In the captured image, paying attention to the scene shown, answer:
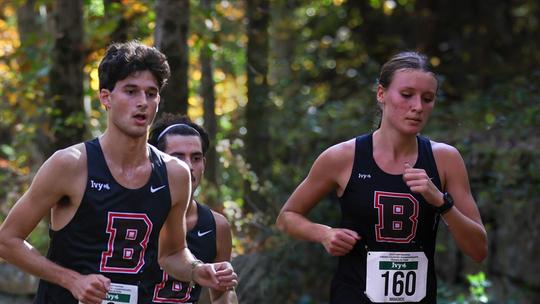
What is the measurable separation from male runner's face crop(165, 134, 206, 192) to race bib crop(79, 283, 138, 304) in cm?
108

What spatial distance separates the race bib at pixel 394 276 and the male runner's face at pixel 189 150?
1052mm

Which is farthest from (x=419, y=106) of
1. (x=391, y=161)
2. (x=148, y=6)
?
(x=148, y=6)

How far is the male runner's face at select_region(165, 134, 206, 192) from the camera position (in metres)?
5.35

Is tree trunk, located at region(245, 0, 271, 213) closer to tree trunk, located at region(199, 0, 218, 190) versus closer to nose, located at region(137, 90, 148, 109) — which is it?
tree trunk, located at region(199, 0, 218, 190)

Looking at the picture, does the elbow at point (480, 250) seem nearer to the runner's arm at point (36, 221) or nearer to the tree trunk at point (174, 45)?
the runner's arm at point (36, 221)

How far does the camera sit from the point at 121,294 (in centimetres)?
431

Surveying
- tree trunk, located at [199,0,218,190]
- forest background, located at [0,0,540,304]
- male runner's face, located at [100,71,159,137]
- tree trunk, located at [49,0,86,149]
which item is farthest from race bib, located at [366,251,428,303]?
tree trunk, located at [49,0,86,149]

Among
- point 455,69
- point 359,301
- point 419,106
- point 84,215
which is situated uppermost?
point 455,69

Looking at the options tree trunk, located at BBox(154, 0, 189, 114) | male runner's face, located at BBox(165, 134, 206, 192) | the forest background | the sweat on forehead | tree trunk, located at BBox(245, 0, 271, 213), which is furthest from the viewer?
tree trunk, located at BBox(245, 0, 271, 213)

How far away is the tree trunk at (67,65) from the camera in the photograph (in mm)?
9133

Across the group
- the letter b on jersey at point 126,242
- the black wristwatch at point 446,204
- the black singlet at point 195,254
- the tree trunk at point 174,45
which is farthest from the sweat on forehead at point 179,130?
the tree trunk at point 174,45

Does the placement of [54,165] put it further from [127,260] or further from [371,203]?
[371,203]

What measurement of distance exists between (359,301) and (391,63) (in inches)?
46.8

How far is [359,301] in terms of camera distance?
194 inches
